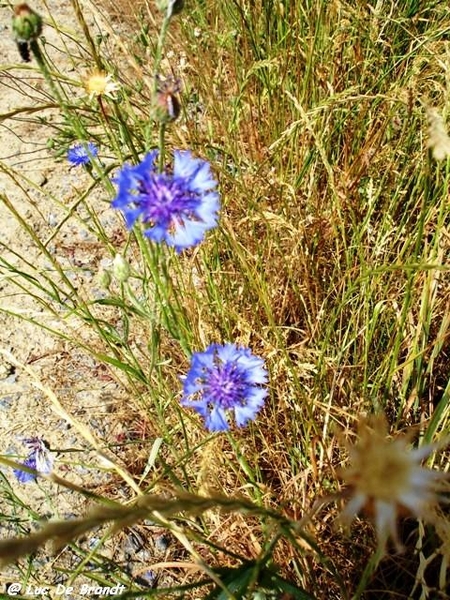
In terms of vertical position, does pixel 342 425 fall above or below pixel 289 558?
above

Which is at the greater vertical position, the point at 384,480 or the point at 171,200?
the point at 171,200

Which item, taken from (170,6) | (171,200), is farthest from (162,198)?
(170,6)

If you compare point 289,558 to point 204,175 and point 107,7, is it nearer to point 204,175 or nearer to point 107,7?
point 204,175

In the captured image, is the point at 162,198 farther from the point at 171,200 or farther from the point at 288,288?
the point at 288,288

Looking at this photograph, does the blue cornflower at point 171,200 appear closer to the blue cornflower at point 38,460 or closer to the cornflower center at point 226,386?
the cornflower center at point 226,386

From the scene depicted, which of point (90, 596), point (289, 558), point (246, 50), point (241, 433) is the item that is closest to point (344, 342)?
point (241, 433)

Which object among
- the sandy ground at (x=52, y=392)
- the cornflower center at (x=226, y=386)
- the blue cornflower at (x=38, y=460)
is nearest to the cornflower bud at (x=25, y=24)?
the sandy ground at (x=52, y=392)

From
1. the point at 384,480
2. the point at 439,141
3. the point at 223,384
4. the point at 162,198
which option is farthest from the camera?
the point at 223,384
